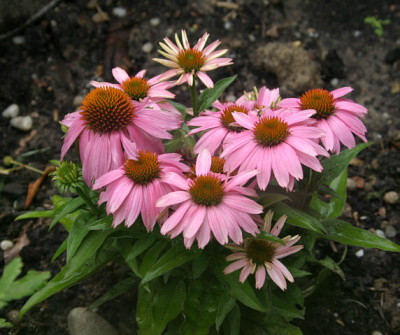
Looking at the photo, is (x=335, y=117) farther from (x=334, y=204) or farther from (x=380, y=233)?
(x=380, y=233)

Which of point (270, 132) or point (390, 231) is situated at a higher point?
point (270, 132)

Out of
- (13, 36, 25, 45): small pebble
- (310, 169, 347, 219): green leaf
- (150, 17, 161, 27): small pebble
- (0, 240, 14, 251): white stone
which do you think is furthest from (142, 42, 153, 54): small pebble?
(310, 169, 347, 219): green leaf

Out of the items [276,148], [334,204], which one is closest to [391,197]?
[334,204]

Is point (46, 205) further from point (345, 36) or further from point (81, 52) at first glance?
point (345, 36)

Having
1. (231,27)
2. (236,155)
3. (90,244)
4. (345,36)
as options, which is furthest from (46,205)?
(345,36)

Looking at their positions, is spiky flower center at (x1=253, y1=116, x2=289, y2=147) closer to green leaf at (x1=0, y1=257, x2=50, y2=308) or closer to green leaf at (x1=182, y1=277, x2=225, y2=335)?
green leaf at (x1=182, y1=277, x2=225, y2=335)

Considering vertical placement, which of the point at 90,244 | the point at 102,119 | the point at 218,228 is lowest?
the point at 90,244
